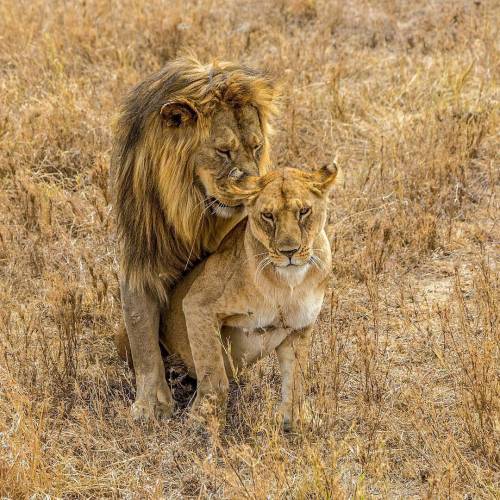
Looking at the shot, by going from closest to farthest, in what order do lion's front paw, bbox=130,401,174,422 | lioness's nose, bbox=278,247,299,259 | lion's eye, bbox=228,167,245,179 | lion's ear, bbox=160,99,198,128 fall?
lioness's nose, bbox=278,247,299,259, lion's eye, bbox=228,167,245,179, lion's ear, bbox=160,99,198,128, lion's front paw, bbox=130,401,174,422

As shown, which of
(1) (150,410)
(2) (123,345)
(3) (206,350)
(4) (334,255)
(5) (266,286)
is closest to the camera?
(5) (266,286)

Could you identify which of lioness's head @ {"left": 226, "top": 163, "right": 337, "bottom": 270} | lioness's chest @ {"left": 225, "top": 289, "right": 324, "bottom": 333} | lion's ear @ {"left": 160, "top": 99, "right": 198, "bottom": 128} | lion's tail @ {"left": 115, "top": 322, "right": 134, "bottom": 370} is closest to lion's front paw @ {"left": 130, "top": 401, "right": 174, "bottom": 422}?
lion's tail @ {"left": 115, "top": 322, "right": 134, "bottom": 370}

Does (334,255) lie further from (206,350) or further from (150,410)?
(206,350)

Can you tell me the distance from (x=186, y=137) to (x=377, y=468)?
1578 mm

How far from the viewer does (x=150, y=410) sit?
476cm

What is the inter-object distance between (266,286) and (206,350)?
37 centimetres

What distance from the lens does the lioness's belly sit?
4.39 metres

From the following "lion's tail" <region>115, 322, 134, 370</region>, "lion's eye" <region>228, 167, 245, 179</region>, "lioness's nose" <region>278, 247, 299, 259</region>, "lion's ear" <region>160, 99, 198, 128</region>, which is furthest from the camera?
"lion's tail" <region>115, 322, 134, 370</region>

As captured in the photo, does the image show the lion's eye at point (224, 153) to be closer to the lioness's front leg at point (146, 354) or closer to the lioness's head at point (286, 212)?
the lioness's head at point (286, 212)

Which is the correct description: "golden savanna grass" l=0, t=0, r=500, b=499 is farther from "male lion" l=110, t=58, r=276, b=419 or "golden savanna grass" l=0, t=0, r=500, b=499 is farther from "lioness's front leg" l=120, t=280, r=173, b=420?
"male lion" l=110, t=58, r=276, b=419

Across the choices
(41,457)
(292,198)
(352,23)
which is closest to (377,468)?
(292,198)

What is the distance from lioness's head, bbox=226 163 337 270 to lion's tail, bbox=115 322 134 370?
1.11 meters

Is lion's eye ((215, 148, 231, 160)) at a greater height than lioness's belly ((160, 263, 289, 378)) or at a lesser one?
greater

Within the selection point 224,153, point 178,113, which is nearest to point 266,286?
point 224,153
